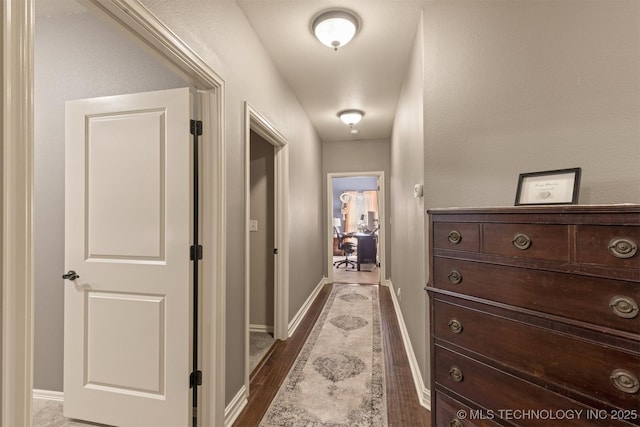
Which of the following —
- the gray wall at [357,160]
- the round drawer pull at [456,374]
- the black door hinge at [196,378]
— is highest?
the gray wall at [357,160]

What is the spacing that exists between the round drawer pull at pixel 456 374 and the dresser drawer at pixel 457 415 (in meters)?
0.10

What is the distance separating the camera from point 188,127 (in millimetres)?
1523

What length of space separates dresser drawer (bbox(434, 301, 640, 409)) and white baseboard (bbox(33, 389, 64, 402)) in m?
2.57

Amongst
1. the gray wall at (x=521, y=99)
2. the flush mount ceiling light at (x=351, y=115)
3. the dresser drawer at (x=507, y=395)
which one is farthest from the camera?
the flush mount ceiling light at (x=351, y=115)

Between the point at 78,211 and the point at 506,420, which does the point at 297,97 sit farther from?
the point at 506,420

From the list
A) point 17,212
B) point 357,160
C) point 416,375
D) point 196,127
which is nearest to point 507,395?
point 416,375

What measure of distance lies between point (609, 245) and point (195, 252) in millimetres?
1760

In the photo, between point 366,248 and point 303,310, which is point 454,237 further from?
point 366,248

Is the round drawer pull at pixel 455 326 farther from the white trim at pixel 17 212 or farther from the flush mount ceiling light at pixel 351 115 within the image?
the flush mount ceiling light at pixel 351 115

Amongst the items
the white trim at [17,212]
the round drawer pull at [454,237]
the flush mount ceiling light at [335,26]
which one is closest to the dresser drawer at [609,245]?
the round drawer pull at [454,237]

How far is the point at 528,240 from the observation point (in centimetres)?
95

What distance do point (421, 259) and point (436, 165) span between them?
672 mm

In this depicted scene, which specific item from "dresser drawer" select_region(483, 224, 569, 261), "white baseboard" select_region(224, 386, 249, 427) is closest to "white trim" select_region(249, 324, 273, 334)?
"white baseboard" select_region(224, 386, 249, 427)

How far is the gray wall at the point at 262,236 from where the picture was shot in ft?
10.4
